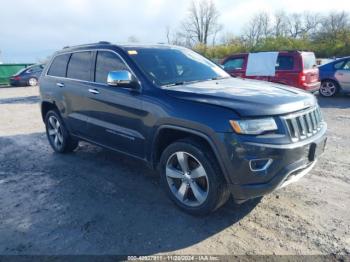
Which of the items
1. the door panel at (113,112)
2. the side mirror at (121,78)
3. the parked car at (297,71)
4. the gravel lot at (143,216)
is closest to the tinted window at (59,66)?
the door panel at (113,112)

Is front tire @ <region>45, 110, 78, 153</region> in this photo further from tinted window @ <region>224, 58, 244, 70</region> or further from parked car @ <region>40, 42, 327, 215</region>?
tinted window @ <region>224, 58, 244, 70</region>

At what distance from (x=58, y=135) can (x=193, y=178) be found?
345cm

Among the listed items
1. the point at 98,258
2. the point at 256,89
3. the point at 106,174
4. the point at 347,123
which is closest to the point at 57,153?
the point at 106,174

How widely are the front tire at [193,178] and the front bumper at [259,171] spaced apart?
19 cm

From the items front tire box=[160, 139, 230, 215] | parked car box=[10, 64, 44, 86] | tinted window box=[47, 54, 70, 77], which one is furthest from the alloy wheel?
parked car box=[10, 64, 44, 86]

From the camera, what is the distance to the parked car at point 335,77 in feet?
37.8

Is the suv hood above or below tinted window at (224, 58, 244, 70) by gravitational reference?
above

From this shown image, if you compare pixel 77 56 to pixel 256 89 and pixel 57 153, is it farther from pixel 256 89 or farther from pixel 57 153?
pixel 256 89

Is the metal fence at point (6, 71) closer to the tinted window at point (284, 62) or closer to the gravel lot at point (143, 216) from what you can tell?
the tinted window at point (284, 62)

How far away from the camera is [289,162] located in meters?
2.95

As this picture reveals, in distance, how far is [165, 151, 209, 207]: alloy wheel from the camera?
3.33 meters

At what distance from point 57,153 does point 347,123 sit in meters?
6.58

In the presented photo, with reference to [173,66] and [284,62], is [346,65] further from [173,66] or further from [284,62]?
[173,66]

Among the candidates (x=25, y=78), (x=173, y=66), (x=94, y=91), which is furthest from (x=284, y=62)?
(x=25, y=78)
